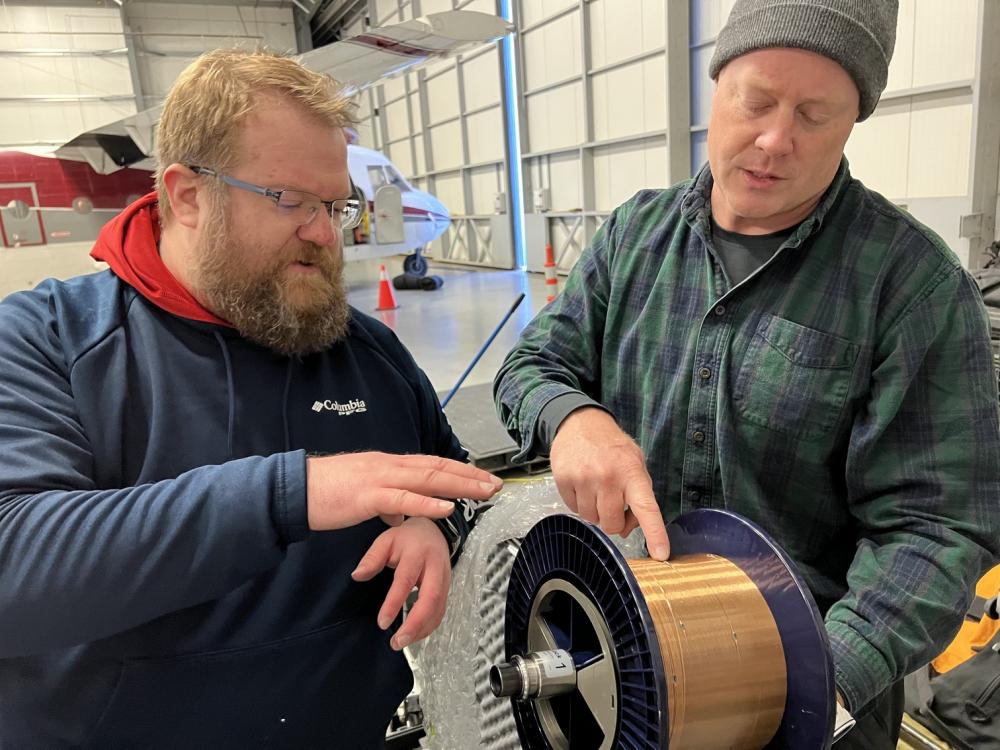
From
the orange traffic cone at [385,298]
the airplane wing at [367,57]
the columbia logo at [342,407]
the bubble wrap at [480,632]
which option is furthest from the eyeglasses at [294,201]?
the orange traffic cone at [385,298]

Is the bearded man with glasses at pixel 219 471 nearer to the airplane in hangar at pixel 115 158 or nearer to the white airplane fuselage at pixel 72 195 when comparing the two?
the airplane in hangar at pixel 115 158

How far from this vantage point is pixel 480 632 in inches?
61.1

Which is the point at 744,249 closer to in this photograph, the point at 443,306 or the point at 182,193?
the point at 182,193

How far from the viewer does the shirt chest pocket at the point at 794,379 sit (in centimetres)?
116

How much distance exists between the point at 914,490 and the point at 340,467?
2.87 ft

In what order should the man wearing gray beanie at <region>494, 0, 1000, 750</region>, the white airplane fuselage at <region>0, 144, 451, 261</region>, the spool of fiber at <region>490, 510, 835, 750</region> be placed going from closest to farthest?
the spool of fiber at <region>490, 510, 835, 750</region>, the man wearing gray beanie at <region>494, 0, 1000, 750</region>, the white airplane fuselage at <region>0, 144, 451, 261</region>

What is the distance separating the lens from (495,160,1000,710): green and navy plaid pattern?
1045 mm

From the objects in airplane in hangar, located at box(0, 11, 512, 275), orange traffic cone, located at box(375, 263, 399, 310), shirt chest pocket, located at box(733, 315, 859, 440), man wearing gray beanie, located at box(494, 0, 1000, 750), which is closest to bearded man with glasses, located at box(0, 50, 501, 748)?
man wearing gray beanie, located at box(494, 0, 1000, 750)

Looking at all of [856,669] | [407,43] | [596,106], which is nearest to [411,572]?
[856,669]

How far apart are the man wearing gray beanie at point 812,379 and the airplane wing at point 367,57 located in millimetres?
6721

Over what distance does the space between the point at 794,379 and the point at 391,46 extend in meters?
7.91

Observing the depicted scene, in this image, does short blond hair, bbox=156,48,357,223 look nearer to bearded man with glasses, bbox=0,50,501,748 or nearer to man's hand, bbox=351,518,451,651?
bearded man with glasses, bbox=0,50,501,748

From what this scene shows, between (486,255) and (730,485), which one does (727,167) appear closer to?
(730,485)

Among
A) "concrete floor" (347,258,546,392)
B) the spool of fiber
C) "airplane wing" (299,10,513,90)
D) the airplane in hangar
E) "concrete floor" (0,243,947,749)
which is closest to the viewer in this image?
the spool of fiber
